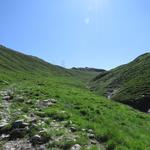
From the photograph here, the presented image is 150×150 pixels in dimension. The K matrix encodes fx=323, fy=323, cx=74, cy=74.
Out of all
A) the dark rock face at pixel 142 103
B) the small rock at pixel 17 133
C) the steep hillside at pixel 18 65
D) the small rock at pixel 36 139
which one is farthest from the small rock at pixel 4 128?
the steep hillside at pixel 18 65

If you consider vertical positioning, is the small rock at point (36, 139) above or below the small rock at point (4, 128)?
below

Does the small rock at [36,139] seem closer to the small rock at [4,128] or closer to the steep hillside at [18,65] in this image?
the small rock at [4,128]

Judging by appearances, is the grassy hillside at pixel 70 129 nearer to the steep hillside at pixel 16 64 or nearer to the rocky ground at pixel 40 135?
the rocky ground at pixel 40 135

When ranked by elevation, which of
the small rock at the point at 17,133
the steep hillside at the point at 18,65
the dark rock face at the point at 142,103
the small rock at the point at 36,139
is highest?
the steep hillside at the point at 18,65

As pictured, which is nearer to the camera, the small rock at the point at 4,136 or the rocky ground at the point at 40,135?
the rocky ground at the point at 40,135

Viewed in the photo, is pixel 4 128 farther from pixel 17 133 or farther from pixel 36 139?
pixel 36 139

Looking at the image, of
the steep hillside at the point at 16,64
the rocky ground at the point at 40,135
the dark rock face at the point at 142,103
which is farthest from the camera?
the steep hillside at the point at 16,64

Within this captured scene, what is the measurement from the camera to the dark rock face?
42725mm

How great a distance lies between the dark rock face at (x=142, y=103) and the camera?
140 feet

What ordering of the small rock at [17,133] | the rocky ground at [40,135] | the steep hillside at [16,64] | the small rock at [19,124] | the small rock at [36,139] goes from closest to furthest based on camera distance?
1. the rocky ground at [40,135]
2. the small rock at [36,139]
3. the small rock at [17,133]
4. the small rock at [19,124]
5. the steep hillside at [16,64]

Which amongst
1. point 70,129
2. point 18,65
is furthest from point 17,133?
point 18,65

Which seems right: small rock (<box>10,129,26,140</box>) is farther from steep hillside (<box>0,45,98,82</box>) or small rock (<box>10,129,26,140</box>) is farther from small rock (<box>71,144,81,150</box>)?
steep hillside (<box>0,45,98,82</box>)

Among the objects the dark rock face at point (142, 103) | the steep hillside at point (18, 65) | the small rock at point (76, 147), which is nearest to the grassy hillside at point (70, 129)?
the small rock at point (76, 147)

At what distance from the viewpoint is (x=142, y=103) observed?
44250mm
